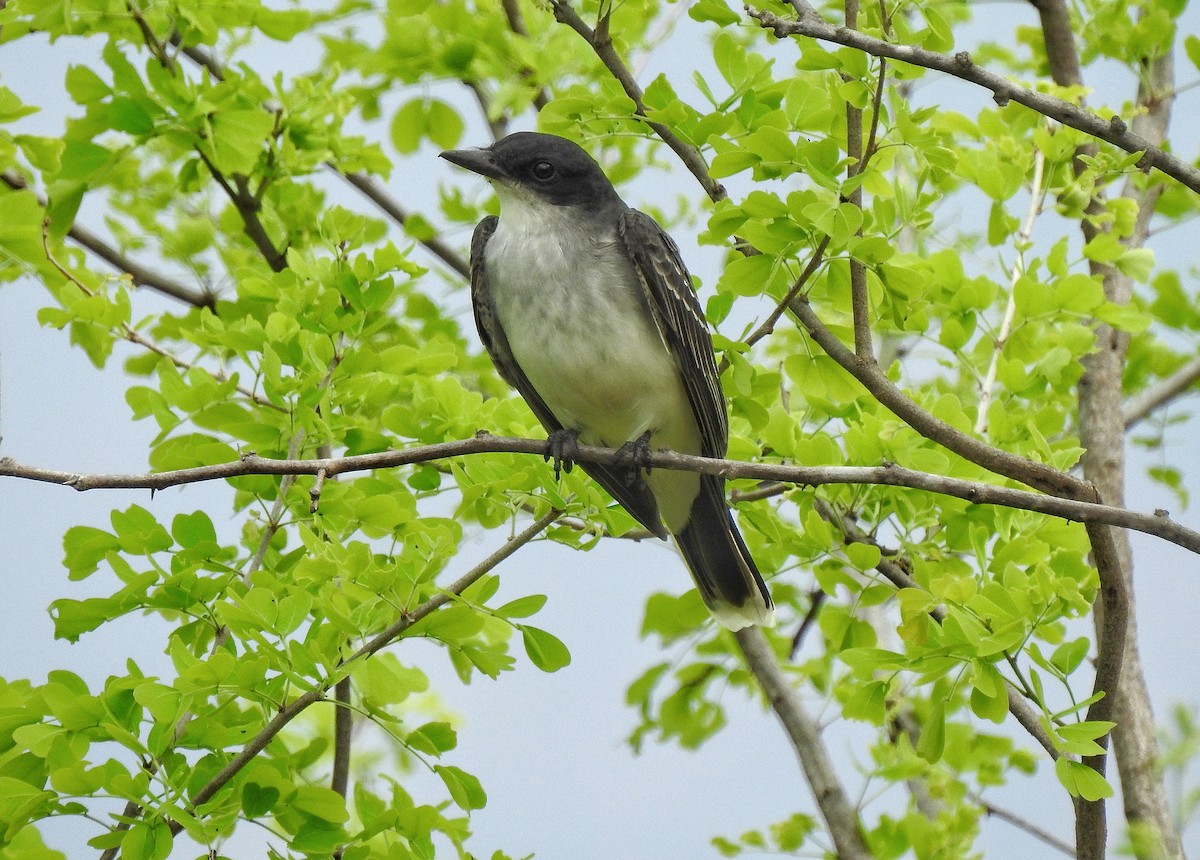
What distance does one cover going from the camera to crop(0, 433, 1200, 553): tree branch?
10.8 ft

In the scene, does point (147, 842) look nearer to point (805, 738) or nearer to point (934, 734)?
point (934, 734)

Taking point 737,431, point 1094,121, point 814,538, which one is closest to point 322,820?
point 814,538

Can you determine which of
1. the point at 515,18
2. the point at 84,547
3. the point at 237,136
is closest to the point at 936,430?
the point at 84,547

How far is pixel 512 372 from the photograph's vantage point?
571cm

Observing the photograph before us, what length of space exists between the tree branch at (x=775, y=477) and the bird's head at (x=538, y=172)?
78.8 inches

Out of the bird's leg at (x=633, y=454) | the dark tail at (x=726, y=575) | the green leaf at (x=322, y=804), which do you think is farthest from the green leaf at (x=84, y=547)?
the dark tail at (x=726, y=575)

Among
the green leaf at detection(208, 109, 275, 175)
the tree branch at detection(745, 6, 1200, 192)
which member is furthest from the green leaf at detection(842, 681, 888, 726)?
the green leaf at detection(208, 109, 275, 175)

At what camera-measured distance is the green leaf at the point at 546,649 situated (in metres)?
4.21

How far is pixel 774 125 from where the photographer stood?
4.35m

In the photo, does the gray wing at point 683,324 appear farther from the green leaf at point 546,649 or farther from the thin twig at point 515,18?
the green leaf at point 546,649

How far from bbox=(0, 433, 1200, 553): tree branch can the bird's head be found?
6.57ft

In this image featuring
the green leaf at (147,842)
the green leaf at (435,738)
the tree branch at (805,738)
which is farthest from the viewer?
the tree branch at (805,738)

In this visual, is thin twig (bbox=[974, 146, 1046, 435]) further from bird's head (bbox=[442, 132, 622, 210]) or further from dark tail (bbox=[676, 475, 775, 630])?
bird's head (bbox=[442, 132, 622, 210])

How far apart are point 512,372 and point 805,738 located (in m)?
2.07
